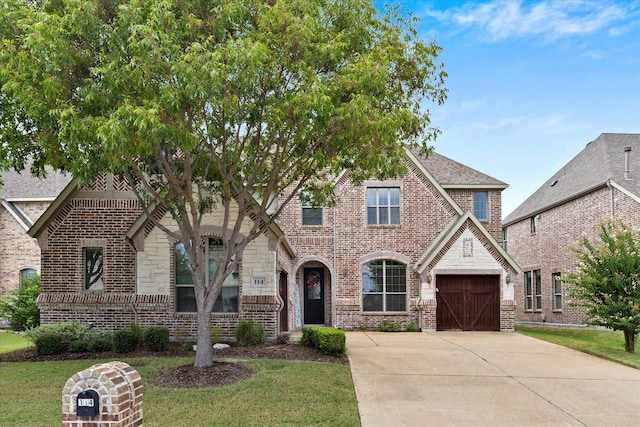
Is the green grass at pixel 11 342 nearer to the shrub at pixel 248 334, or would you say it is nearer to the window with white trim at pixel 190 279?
the window with white trim at pixel 190 279

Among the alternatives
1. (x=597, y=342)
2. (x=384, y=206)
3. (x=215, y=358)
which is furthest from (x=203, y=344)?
(x=597, y=342)

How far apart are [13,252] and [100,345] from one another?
48.3 ft

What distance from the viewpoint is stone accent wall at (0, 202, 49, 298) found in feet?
81.7

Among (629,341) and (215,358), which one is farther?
(629,341)

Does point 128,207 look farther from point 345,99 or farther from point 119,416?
point 119,416

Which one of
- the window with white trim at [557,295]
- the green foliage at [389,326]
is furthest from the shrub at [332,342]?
the window with white trim at [557,295]

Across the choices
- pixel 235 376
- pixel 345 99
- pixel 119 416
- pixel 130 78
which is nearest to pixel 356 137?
pixel 345 99

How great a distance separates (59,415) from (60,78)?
18.9ft

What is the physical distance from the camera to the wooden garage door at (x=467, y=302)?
2095 cm

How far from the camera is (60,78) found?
961cm

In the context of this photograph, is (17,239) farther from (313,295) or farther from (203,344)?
(203,344)

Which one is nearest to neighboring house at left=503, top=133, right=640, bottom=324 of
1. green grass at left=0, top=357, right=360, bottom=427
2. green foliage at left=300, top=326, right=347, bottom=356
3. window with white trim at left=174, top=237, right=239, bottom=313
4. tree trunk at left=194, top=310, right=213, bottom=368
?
green foliage at left=300, top=326, right=347, bottom=356

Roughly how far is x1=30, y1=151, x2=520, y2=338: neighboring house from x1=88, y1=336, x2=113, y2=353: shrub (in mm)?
1480

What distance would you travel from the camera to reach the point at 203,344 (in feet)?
35.2
